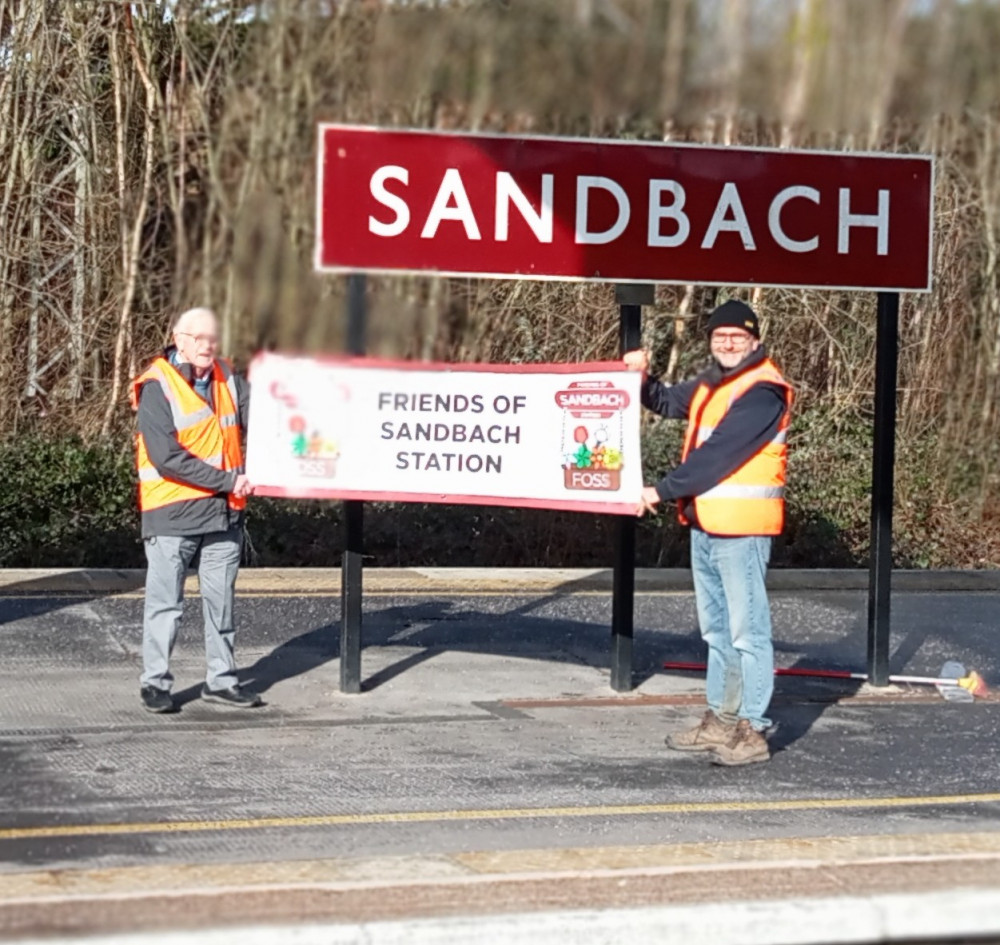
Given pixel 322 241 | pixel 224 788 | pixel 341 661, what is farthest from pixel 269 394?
pixel 224 788

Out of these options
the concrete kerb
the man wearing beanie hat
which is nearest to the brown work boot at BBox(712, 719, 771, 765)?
the man wearing beanie hat

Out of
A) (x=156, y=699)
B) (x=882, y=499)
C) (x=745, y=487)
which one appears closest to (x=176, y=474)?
(x=156, y=699)

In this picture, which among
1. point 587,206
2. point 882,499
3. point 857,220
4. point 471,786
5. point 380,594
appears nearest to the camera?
point 471,786

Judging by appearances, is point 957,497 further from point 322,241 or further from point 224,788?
point 224,788

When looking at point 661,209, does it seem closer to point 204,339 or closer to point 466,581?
point 204,339

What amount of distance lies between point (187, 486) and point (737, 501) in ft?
8.01

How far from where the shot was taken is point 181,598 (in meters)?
8.22

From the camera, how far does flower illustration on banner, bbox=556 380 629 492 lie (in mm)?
8281

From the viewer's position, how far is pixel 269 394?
8.23m

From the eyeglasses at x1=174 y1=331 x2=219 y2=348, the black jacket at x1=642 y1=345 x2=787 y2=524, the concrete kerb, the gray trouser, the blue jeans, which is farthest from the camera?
the concrete kerb

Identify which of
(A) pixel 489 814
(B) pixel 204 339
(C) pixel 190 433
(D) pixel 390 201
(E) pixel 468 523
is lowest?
(A) pixel 489 814

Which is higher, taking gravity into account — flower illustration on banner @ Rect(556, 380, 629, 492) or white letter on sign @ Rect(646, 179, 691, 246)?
white letter on sign @ Rect(646, 179, 691, 246)

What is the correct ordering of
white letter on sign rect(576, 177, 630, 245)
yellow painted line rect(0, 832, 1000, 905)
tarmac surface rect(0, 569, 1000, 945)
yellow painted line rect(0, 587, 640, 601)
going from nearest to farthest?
tarmac surface rect(0, 569, 1000, 945), yellow painted line rect(0, 832, 1000, 905), white letter on sign rect(576, 177, 630, 245), yellow painted line rect(0, 587, 640, 601)

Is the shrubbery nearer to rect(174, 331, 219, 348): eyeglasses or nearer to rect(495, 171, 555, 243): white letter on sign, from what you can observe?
rect(174, 331, 219, 348): eyeglasses
